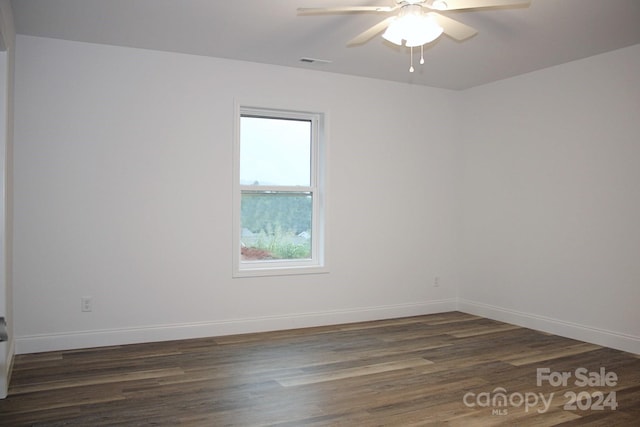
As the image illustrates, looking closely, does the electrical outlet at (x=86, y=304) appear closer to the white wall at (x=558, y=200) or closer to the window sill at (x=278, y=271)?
the window sill at (x=278, y=271)

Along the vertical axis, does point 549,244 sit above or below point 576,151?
below

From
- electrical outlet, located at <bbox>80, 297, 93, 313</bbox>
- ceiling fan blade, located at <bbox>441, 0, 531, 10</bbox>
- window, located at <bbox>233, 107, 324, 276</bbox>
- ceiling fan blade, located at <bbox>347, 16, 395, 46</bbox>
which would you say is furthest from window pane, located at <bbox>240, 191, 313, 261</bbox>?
ceiling fan blade, located at <bbox>441, 0, 531, 10</bbox>

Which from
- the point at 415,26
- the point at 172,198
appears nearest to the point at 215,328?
the point at 172,198

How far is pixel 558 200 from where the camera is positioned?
16.6 ft

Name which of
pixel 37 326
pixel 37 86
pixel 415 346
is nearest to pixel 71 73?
pixel 37 86

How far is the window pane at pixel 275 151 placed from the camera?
5.20m

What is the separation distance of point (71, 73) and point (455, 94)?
398cm

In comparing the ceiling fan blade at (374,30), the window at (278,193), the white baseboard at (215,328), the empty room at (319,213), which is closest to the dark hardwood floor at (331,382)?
the empty room at (319,213)

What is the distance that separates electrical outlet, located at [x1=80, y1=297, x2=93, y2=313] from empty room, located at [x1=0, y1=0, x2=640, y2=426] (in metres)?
0.06

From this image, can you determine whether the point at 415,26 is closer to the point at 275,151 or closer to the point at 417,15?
the point at 417,15

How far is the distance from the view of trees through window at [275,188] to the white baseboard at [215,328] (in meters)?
0.63

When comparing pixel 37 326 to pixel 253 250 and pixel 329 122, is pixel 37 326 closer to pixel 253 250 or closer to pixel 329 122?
pixel 253 250

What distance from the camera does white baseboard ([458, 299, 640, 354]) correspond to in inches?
177

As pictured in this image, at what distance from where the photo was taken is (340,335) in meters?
4.97
